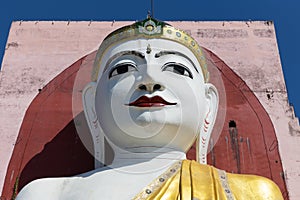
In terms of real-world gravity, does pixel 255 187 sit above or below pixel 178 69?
below

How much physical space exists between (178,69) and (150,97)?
1.00ft

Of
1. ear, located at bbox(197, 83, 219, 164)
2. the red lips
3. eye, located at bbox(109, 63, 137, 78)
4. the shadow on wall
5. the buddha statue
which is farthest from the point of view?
the shadow on wall

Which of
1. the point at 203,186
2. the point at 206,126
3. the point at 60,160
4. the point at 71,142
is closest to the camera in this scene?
the point at 203,186

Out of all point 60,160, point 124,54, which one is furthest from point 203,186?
point 60,160

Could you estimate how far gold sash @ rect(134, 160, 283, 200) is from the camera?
2.44 metres

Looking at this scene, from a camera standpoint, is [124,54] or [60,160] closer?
[124,54]

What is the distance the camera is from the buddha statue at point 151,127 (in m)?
2.54

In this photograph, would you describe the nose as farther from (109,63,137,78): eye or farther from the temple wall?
the temple wall

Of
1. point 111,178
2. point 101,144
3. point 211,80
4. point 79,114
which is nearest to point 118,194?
point 111,178

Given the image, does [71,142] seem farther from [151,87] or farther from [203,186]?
[203,186]

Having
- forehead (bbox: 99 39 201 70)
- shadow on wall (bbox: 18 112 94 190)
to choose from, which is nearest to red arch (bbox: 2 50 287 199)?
shadow on wall (bbox: 18 112 94 190)

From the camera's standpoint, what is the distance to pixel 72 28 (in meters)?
4.63

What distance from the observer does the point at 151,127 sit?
2738 millimetres

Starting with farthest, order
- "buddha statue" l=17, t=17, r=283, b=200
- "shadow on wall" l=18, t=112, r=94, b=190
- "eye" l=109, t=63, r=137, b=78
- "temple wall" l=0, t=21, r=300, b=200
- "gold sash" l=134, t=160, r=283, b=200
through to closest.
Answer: "temple wall" l=0, t=21, r=300, b=200
"shadow on wall" l=18, t=112, r=94, b=190
"eye" l=109, t=63, r=137, b=78
"buddha statue" l=17, t=17, r=283, b=200
"gold sash" l=134, t=160, r=283, b=200
